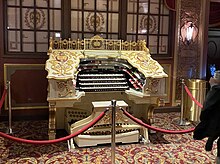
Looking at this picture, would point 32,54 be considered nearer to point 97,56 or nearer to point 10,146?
point 97,56

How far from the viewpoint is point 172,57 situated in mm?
6105

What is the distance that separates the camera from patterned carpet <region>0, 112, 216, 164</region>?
11.2ft

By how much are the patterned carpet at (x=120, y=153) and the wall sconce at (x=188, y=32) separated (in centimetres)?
262

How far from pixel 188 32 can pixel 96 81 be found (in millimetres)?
2947

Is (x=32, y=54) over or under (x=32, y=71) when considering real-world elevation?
over

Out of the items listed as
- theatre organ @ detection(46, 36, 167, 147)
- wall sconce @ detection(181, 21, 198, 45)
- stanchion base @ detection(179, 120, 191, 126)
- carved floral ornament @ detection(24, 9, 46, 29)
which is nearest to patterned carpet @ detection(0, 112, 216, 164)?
theatre organ @ detection(46, 36, 167, 147)

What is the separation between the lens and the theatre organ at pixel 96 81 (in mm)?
3799

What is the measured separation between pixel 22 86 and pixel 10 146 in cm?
172

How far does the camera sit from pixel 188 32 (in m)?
6.10

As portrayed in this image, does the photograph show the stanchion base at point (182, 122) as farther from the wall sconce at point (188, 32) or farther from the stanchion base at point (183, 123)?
the wall sconce at point (188, 32)

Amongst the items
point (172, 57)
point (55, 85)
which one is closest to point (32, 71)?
point (55, 85)

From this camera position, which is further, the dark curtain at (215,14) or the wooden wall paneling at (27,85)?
the dark curtain at (215,14)

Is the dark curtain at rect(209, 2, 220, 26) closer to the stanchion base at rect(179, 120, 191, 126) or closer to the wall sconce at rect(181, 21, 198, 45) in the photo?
the wall sconce at rect(181, 21, 198, 45)

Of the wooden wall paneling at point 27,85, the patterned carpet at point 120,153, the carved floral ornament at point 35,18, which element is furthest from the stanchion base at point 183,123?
the carved floral ornament at point 35,18
